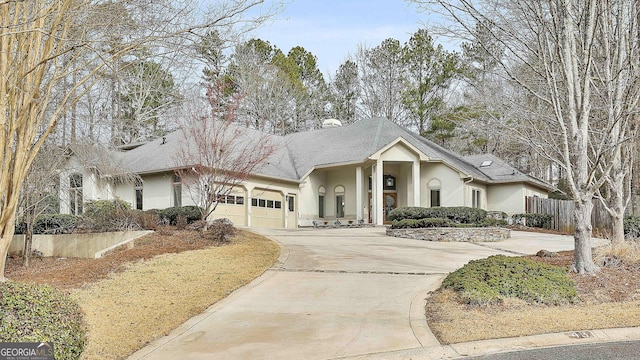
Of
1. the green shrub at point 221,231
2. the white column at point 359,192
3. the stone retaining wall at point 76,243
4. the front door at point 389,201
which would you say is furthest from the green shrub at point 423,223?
the stone retaining wall at point 76,243

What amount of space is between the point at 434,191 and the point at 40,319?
24852 millimetres

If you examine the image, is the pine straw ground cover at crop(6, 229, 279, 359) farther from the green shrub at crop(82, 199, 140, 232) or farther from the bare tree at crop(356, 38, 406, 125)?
the bare tree at crop(356, 38, 406, 125)

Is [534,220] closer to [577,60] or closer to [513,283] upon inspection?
[577,60]

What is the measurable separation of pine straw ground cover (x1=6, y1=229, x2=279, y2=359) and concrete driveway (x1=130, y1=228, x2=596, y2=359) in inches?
13.6

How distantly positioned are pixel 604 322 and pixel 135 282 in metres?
8.34

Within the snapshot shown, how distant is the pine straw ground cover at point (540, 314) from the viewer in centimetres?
707

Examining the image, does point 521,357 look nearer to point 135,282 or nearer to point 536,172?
point 135,282

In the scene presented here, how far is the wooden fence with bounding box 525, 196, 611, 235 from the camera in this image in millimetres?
24828

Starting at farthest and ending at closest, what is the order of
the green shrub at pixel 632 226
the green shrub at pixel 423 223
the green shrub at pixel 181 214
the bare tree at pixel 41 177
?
1. the green shrub at pixel 423 223
2. the green shrub at pixel 181 214
3. the green shrub at pixel 632 226
4. the bare tree at pixel 41 177

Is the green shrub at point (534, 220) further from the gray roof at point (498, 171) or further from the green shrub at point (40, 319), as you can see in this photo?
the green shrub at point (40, 319)

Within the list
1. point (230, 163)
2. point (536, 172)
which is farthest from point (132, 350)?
point (536, 172)

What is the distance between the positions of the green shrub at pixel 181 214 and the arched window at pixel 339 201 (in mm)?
10055

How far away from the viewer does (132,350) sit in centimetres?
682

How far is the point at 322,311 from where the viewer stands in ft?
28.1
